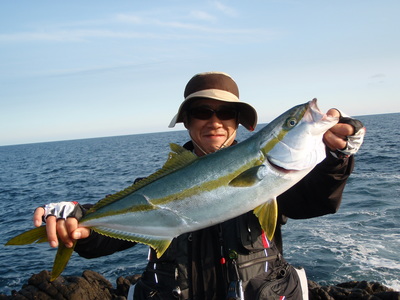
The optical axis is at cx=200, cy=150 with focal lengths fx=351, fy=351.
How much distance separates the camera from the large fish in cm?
338

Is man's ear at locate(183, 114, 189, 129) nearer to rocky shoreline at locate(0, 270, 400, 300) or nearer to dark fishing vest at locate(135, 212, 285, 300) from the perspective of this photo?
dark fishing vest at locate(135, 212, 285, 300)

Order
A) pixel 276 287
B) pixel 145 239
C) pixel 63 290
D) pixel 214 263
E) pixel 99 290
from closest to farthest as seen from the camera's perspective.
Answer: pixel 145 239
pixel 276 287
pixel 214 263
pixel 63 290
pixel 99 290

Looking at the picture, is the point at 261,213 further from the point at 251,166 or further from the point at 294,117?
the point at 294,117

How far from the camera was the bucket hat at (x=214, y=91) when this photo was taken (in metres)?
4.69

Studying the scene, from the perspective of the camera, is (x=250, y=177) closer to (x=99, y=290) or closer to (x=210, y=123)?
(x=210, y=123)

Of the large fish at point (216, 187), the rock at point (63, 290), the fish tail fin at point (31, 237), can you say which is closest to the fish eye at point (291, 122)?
the large fish at point (216, 187)

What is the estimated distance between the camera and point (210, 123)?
15.5 feet

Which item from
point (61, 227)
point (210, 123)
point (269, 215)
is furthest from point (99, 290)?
point (269, 215)

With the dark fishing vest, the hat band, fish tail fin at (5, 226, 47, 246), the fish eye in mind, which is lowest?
the dark fishing vest

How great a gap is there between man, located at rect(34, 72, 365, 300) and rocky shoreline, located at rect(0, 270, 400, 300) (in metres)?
4.68

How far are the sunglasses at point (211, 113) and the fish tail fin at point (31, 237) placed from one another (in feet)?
7.67

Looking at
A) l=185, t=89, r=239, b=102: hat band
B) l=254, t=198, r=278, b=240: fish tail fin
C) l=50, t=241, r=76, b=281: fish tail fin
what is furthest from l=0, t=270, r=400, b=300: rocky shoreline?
l=254, t=198, r=278, b=240: fish tail fin

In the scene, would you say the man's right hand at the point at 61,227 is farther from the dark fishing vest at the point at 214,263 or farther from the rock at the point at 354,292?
the rock at the point at 354,292

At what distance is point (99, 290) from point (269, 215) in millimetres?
8013
